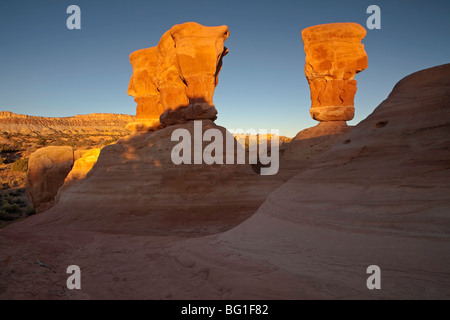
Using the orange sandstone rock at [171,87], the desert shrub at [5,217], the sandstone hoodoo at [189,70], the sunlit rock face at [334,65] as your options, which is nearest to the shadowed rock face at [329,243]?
the sandstone hoodoo at [189,70]

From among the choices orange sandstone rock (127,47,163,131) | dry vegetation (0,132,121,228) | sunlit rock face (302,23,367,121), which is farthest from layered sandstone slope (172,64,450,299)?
dry vegetation (0,132,121,228)

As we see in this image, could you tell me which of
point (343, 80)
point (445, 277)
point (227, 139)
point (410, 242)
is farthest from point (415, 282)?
point (343, 80)

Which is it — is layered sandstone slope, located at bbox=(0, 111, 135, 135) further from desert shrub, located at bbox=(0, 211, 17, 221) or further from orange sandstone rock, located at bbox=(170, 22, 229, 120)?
orange sandstone rock, located at bbox=(170, 22, 229, 120)

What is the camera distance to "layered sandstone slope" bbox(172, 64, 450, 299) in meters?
2.99

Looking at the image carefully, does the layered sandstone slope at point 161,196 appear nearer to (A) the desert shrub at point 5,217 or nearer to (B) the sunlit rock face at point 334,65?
(A) the desert shrub at point 5,217

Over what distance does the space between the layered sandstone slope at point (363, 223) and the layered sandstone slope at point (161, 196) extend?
4018mm

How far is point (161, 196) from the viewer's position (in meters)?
9.90

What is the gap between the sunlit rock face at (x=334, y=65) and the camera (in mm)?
15211

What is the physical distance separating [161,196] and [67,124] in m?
65.5

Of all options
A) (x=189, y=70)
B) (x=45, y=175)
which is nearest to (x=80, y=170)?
(x=45, y=175)

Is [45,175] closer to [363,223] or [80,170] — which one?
[80,170]

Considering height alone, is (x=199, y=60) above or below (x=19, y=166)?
above

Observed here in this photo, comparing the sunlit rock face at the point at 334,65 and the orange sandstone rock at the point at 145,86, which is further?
the orange sandstone rock at the point at 145,86

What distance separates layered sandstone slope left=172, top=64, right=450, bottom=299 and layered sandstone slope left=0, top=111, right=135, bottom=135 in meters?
51.2
